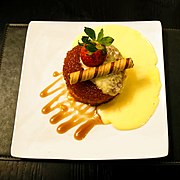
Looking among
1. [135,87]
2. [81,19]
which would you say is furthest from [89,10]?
[135,87]

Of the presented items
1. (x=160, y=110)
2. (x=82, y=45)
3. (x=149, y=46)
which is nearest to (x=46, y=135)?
(x=82, y=45)

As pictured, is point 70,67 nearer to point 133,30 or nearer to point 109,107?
point 109,107

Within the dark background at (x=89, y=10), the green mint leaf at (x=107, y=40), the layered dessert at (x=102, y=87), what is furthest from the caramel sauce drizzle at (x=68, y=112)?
the dark background at (x=89, y=10)

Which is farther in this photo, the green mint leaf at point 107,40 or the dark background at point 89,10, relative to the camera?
the dark background at point 89,10

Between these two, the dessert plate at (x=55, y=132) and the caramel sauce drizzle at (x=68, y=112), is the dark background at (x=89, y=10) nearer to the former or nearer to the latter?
the dessert plate at (x=55, y=132)

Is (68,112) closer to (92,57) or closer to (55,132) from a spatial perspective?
(55,132)

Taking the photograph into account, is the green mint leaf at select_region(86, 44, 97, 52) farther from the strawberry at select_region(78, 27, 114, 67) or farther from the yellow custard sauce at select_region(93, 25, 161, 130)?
the yellow custard sauce at select_region(93, 25, 161, 130)

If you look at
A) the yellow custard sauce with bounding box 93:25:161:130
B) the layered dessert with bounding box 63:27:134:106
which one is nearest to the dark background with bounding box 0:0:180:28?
the yellow custard sauce with bounding box 93:25:161:130
